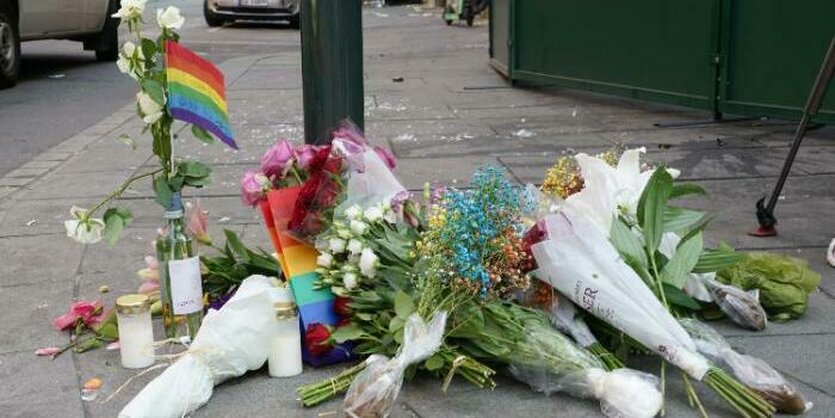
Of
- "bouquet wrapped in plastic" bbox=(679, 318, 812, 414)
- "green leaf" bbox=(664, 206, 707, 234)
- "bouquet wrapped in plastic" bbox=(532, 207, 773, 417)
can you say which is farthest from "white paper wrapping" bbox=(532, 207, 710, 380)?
"green leaf" bbox=(664, 206, 707, 234)

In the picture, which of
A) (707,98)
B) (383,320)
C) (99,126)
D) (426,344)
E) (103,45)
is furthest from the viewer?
(103,45)

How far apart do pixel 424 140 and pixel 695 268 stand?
170 inches

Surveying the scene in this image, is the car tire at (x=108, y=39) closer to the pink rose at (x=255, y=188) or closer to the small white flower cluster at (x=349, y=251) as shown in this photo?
the pink rose at (x=255, y=188)

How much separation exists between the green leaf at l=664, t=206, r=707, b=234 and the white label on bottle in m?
1.61

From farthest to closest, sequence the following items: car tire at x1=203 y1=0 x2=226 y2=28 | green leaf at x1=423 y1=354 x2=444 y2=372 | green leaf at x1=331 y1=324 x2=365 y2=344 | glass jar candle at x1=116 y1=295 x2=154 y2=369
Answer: car tire at x1=203 y1=0 x2=226 y2=28, glass jar candle at x1=116 y1=295 x2=154 y2=369, green leaf at x1=331 y1=324 x2=365 y2=344, green leaf at x1=423 y1=354 x2=444 y2=372

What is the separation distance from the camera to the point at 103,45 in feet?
47.4

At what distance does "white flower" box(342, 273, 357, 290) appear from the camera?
3.58 meters

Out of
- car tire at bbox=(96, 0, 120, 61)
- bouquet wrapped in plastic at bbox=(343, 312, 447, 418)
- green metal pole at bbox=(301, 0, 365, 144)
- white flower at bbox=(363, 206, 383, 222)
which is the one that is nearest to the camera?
bouquet wrapped in plastic at bbox=(343, 312, 447, 418)

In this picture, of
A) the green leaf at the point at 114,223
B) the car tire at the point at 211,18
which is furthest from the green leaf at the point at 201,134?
the car tire at the point at 211,18

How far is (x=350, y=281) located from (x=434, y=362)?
42 centimetres

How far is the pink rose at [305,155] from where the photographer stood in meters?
4.00

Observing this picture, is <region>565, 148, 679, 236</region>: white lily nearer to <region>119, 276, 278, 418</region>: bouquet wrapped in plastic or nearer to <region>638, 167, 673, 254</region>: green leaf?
<region>638, 167, 673, 254</region>: green leaf

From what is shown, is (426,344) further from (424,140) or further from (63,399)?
(424,140)

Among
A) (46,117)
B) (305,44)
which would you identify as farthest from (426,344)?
(46,117)
